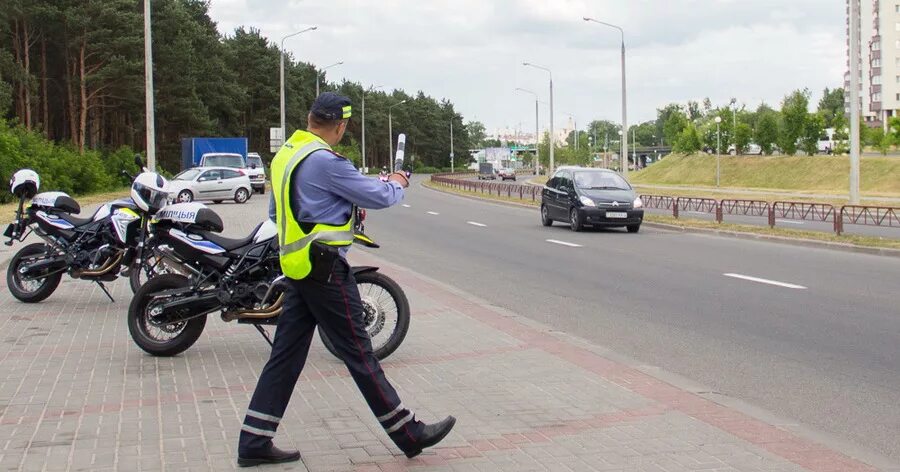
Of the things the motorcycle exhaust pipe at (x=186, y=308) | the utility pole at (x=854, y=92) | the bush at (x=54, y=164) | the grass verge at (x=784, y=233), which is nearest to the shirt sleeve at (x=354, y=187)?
the motorcycle exhaust pipe at (x=186, y=308)

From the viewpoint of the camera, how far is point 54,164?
3897 centimetres

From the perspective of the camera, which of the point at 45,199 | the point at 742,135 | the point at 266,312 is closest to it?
the point at 266,312

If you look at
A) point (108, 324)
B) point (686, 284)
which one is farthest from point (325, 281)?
point (686, 284)

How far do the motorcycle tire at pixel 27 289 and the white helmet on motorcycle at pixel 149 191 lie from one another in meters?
1.88

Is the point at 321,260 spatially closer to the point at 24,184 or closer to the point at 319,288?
the point at 319,288

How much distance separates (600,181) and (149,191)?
1727 centimetres

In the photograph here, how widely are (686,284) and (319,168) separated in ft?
30.9

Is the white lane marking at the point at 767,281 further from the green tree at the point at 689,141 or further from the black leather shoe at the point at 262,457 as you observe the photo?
the green tree at the point at 689,141

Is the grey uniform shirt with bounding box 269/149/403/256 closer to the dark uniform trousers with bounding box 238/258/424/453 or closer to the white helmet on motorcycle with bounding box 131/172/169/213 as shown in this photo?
the dark uniform trousers with bounding box 238/258/424/453

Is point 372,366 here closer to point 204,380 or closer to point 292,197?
point 292,197

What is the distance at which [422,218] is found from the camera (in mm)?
31531

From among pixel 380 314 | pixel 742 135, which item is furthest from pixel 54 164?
pixel 742 135

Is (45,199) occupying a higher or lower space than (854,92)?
lower

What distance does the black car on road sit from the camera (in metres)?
24.5
